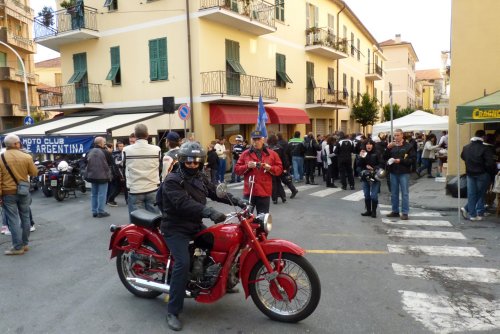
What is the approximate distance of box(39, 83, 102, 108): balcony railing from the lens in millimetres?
20469

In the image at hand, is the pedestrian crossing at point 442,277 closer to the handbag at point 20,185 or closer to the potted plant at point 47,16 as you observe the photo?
the handbag at point 20,185

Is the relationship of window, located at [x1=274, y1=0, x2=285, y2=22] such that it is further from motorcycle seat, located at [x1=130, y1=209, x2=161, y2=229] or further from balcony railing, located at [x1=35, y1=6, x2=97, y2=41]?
motorcycle seat, located at [x1=130, y1=209, x2=161, y2=229]

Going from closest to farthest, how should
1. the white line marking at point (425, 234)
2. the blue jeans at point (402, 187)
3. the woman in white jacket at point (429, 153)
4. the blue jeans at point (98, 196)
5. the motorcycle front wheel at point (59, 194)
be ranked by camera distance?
the white line marking at point (425, 234) → the blue jeans at point (402, 187) → the blue jeans at point (98, 196) → the motorcycle front wheel at point (59, 194) → the woman in white jacket at point (429, 153)

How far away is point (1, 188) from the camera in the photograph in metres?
6.19

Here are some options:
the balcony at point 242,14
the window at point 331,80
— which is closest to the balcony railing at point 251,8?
the balcony at point 242,14

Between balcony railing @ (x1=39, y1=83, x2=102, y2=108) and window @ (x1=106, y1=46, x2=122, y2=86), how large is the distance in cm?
128

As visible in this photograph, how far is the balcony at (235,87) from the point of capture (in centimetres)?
1733

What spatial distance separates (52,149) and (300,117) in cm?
1340

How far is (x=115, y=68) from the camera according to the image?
19.5m

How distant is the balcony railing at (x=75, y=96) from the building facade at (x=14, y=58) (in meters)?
14.0

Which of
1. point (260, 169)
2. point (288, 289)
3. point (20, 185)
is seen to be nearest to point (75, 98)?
point (20, 185)

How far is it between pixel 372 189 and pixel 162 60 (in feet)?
41.3

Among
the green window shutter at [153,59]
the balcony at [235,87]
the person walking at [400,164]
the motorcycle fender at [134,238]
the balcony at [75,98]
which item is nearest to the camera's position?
the motorcycle fender at [134,238]

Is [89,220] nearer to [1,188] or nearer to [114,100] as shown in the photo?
[1,188]
